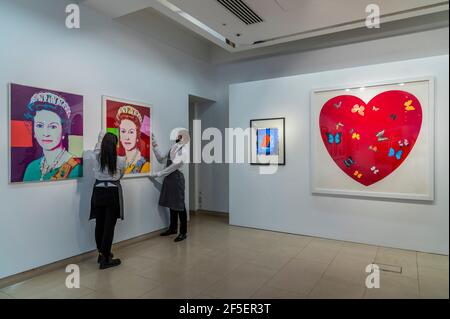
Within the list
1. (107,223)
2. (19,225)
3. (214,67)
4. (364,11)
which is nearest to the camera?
(19,225)

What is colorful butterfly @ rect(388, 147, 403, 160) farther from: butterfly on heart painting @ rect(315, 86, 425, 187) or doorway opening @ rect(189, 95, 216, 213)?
doorway opening @ rect(189, 95, 216, 213)

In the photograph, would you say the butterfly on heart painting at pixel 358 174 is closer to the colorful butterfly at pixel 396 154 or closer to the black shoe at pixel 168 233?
the colorful butterfly at pixel 396 154

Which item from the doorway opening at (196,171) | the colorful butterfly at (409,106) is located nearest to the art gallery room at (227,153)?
the colorful butterfly at (409,106)

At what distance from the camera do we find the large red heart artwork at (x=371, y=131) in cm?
350

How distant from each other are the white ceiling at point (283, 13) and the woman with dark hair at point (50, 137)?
53.6 inches

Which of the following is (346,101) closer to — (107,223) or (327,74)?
(327,74)

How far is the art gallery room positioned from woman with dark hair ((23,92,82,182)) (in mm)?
14

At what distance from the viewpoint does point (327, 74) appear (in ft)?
13.5

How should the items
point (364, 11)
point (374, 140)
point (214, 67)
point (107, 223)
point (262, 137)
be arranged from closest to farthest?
point (107, 223) < point (364, 11) < point (374, 140) < point (262, 137) < point (214, 67)

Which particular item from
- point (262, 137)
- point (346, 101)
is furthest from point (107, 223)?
point (346, 101)

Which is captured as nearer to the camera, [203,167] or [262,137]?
[262,137]

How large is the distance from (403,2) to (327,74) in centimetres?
120

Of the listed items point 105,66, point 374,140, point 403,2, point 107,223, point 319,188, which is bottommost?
point 107,223

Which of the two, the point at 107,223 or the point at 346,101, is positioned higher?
the point at 346,101
